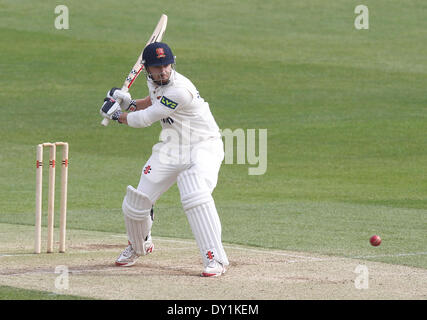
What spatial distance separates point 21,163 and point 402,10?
61.7 feet

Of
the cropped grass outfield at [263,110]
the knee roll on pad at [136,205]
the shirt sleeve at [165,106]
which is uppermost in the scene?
the cropped grass outfield at [263,110]

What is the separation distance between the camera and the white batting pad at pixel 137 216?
803cm

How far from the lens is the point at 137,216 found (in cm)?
809

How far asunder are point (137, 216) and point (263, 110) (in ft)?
46.1

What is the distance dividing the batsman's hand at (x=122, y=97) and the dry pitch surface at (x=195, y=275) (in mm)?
1386

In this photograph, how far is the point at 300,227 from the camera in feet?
35.7

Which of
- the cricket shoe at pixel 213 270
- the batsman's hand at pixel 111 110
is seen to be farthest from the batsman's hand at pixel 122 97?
the cricket shoe at pixel 213 270

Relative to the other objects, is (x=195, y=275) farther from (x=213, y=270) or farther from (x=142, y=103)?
(x=142, y=103)

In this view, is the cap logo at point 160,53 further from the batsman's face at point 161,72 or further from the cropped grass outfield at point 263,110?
the cropped grass outfield at point 263,110

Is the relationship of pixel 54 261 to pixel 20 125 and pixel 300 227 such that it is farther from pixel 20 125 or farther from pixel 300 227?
pixel 20 125

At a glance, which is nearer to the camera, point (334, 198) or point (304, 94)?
point (334, 198)

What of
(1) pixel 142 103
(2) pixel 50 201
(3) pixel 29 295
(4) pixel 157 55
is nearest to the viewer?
(3) pixel 29 295

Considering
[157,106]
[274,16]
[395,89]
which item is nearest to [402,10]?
[274,16]

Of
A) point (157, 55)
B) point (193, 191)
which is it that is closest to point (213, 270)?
point (193, 191)
